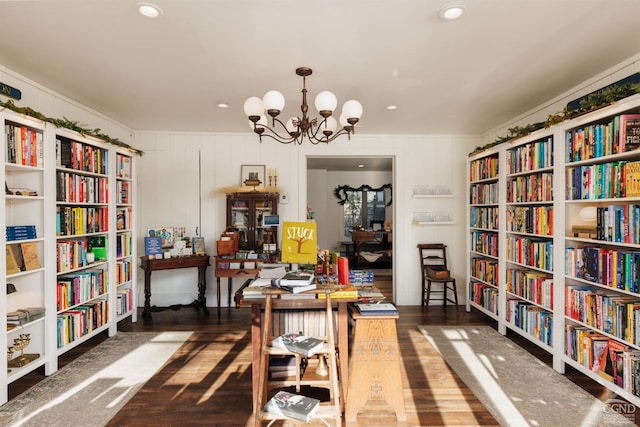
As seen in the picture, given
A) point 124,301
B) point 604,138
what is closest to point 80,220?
point 124,301

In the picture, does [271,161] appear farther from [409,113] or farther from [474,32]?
[474,32]

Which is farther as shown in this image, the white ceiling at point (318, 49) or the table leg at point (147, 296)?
the table leg at point (147, 296)

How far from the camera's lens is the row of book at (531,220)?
10.2ft

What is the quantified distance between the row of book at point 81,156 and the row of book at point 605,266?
14.5 feet

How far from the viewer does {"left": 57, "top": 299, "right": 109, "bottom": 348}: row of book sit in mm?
3020

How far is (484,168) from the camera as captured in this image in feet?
14.1

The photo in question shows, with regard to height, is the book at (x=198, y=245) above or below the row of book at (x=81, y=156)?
below

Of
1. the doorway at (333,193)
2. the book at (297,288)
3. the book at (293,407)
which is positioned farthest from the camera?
the doorway at (333,193)

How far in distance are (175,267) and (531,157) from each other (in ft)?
13.7

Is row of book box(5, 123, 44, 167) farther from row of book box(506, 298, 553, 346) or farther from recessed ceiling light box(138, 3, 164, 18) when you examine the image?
row of book box(506, 298, 553, 346)

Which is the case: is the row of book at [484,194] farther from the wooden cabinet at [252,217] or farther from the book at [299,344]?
the book at [299,344]

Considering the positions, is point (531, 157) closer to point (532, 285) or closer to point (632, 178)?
point (632, 178)

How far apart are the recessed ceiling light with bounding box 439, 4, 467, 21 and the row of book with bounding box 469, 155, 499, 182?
2382 millimetres

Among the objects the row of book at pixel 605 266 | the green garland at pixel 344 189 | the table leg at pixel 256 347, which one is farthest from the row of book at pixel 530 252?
the green garland at pixel 344 189
